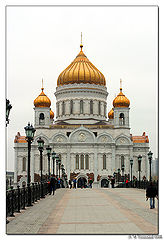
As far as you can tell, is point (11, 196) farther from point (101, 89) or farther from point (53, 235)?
point (101, 89)

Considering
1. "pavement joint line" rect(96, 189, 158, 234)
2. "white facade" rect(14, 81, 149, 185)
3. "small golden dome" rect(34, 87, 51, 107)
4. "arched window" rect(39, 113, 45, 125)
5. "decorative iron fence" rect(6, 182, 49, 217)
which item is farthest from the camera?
"arched window" rect(39, 113, 45, 125)

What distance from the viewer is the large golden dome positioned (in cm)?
8612

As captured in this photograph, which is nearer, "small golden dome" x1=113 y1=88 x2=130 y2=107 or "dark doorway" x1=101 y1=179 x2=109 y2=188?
"dark doorway" x1=101 y1=179 x2=109 y2=188

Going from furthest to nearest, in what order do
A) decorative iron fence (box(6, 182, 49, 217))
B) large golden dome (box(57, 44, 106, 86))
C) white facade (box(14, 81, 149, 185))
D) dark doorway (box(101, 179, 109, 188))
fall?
large golden dome (box(57, 44, 106, 86)) → white facade (box(14, 81, 149, 185)) → dark doorway (box(101, 179, 109, 188)) → decorative iron fence (box(6, 182, 49, 217))

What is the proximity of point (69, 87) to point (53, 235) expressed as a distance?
247ft

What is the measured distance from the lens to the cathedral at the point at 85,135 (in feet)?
263

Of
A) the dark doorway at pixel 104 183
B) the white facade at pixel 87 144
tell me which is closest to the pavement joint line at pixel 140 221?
the white facade at pixel 87 144

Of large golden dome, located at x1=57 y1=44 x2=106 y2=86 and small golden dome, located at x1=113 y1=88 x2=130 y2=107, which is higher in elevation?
large golden dome, located at x1=57 y1=44 x2=106 y2=86

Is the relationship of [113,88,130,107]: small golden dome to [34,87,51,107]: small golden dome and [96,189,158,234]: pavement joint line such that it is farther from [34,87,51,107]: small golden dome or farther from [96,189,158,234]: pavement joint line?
[96,189,158,234]: pavement joint line

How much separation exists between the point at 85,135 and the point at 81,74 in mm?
12651

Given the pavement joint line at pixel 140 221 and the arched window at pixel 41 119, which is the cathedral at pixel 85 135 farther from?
the pavement joint line at pixel 140 221

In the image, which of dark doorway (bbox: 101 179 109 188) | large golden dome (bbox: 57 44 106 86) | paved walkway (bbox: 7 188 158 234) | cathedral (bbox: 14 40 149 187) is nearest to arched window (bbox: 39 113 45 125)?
cathedral (bbox: 14 40 149 187)

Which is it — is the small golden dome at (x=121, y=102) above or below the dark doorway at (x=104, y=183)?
above
